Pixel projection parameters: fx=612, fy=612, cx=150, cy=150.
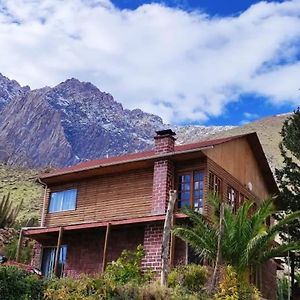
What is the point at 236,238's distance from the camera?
2047 cm

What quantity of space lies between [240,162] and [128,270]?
920 cm

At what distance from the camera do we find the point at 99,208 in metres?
26.6

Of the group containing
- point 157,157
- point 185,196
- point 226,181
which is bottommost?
point 185,196

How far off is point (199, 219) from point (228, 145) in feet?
20.4

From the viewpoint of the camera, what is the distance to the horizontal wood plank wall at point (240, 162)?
84.0 ft

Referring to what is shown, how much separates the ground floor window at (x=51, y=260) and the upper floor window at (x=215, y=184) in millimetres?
7449

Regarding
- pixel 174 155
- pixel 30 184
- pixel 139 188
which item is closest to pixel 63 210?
pixel 139 188

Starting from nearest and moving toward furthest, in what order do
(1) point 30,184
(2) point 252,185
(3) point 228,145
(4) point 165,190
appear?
(4) point 165,190 < (3) point 228,145 < (2) point 252,185 < (1) point 30,184

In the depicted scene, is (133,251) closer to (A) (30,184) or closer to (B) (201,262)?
(B) (201,262)

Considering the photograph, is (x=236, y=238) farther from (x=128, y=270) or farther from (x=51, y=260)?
(x=51, y=260)

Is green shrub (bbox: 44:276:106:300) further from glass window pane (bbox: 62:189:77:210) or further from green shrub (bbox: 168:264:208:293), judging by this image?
glass window pane (bbox: 62:189:77:210)

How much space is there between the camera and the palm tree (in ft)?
66.4

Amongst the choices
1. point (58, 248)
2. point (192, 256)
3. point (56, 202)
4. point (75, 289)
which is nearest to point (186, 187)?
point (192, 256)

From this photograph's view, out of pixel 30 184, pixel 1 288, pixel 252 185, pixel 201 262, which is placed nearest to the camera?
pixel 1 288
